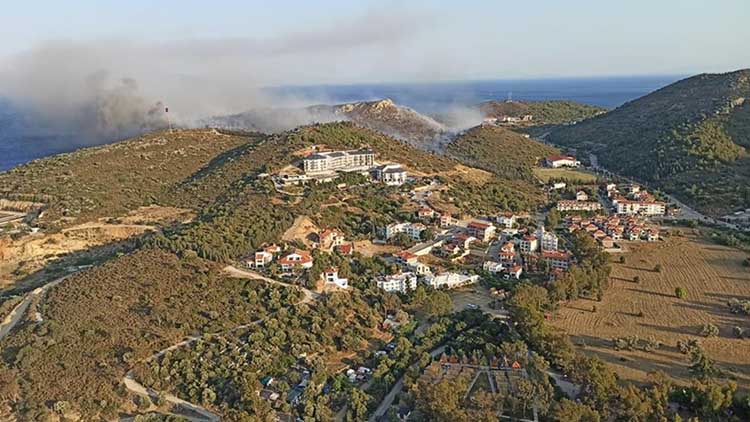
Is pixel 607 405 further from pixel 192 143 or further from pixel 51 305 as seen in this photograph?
pixel 192 143

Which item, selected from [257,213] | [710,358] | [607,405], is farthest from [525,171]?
[607,405]

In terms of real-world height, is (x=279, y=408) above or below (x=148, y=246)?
below

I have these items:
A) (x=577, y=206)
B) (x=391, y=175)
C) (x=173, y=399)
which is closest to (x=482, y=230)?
(x=391, y=175)

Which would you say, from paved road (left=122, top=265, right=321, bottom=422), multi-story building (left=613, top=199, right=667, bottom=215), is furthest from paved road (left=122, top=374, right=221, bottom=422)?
multi-story building (left=613, top=199, right=667, bottom=215)

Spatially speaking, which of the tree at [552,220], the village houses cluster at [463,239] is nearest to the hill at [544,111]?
the village houses cluster at [463,239]

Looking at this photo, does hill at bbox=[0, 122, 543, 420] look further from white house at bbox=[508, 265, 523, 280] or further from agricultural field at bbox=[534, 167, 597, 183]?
white house at bbox=[508, 265, 523, 280]

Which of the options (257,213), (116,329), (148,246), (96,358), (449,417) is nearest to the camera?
(449,417)

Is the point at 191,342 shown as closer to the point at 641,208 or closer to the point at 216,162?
the point at 216,162
